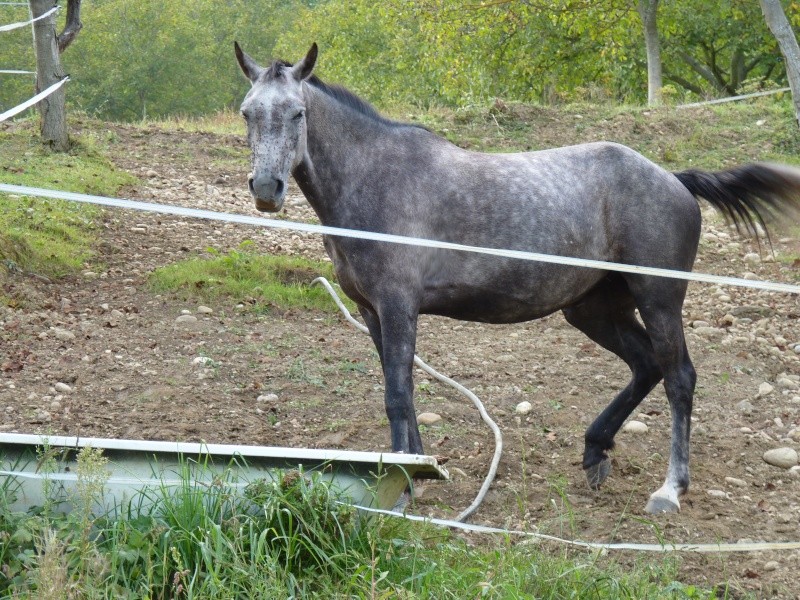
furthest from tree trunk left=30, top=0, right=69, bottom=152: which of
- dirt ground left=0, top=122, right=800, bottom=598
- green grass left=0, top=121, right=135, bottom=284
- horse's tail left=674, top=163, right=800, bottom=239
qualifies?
horse's tail left=674, top=163, right=800, bottom=239

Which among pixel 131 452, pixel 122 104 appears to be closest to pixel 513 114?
pixel 131 452

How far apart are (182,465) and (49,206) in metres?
6.21

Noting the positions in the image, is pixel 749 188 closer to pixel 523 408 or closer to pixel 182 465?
pixel 523 408

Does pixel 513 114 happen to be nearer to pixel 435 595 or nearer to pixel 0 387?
pixel 0 387

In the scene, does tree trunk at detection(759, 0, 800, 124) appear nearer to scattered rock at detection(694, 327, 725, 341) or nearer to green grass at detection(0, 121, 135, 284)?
scattered rock at detection(694, 327, 725, 341)

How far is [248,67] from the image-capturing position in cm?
493

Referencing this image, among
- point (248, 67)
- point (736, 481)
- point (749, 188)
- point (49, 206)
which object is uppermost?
point (248, 67)

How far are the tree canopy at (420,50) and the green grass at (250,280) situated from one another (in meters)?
5.26

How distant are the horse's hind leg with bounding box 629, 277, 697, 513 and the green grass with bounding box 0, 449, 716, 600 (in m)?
1.41

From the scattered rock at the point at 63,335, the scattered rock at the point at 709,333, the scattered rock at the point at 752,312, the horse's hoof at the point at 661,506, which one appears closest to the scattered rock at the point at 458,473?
the horse's hoof at the point at 661,506

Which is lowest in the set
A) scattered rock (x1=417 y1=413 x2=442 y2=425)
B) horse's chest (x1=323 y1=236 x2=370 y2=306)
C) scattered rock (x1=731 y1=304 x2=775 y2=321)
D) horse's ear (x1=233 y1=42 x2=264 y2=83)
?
scattered rock (x1=731 y1=304 x2=775 y2=321)

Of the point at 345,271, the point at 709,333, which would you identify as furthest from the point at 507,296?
the point at 709,333

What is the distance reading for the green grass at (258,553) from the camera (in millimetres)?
3330

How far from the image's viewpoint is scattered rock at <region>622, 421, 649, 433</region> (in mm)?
6212
